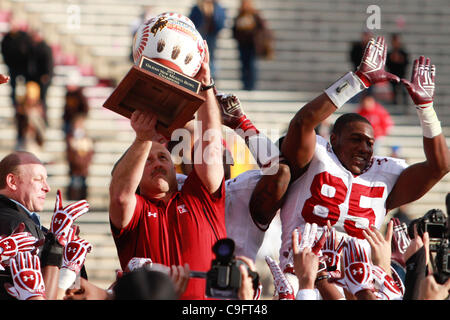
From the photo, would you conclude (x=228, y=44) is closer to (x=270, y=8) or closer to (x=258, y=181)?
(x=270, y=8)

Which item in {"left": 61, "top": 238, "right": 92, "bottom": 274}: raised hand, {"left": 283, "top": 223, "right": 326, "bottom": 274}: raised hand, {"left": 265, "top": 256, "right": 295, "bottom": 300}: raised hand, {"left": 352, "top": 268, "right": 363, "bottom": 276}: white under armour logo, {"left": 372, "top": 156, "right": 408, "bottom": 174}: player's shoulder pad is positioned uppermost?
{"left": 372, "top": 156, "right": 408, "bottom": 174}: player's shoulder pad

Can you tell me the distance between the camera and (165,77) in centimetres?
445

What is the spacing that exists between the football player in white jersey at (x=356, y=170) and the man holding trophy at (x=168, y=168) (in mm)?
596

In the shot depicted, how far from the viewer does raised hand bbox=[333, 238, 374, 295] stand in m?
4.23

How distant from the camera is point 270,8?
52.2 ft

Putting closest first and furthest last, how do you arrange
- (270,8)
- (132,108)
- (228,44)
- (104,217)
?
(132,108) < (104,217) < (228,44) < (270,8)

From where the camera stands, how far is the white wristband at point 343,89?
16.6 feet

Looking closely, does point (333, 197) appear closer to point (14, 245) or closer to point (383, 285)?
point (383, 285)

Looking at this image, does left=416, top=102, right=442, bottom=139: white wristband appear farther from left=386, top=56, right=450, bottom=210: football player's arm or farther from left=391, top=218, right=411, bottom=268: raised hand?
left=391, top=218, right=411, bottom=268: raised hand

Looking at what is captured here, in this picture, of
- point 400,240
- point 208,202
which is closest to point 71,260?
point 208,202

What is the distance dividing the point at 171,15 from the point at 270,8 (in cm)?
1137

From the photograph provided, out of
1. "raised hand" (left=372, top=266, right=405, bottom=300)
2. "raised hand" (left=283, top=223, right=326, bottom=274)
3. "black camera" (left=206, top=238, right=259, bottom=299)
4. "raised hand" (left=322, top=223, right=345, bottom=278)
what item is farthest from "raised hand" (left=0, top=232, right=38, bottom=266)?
"raised hand" (left=372, top=266, right=405, bottom=300)

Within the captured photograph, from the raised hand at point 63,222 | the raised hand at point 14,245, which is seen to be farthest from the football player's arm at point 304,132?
the raised hand at point 14,245
